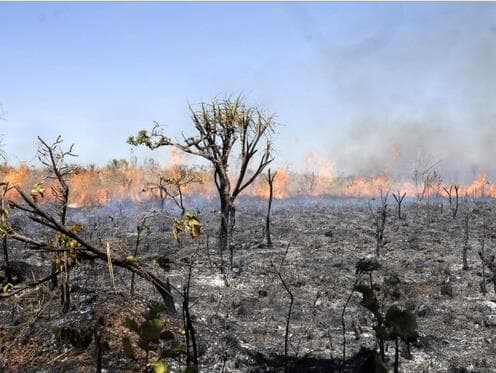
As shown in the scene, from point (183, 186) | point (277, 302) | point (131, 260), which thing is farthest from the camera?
point (183, 186)

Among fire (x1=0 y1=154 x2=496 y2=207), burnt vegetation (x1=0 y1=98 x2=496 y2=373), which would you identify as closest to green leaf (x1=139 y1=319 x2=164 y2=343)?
burnt vegetation (x1=0 y1=98 x2=496 y2=373)

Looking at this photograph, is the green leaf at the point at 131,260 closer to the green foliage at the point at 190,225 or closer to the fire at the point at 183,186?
the green foliage at the point at 190,225

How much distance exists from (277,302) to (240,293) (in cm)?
136

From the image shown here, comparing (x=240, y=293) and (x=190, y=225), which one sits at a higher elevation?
(x=190, y=225)

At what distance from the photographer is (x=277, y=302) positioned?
13016mm

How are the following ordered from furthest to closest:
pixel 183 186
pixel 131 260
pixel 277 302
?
pixel 183 186, pixel 277 302, pixel 131 260

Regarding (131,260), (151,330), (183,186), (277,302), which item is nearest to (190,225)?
(131,260)

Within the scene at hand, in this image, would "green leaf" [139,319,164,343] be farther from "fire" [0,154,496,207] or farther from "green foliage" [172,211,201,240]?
"fire" [0,154,496,207]

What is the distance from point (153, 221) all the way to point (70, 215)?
9900 mm

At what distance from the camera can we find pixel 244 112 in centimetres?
2064

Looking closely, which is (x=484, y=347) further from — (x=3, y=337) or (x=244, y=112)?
(x=244, y=112)

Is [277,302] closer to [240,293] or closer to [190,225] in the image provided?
[240,293]

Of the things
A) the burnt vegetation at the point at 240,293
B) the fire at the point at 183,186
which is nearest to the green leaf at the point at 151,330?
the burnt vegetation at the point at 240,293

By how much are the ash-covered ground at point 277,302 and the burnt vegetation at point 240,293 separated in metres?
0.04
